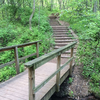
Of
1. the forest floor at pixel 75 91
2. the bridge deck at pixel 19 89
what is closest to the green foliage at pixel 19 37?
the bridge deck at pixel 19 89

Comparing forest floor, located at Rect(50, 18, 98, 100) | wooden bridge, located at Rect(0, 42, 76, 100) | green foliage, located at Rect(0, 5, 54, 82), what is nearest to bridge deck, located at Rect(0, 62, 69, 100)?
wooden bridge, located at Rect(0, 42, 76, 100)

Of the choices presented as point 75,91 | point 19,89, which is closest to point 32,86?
point 19,89

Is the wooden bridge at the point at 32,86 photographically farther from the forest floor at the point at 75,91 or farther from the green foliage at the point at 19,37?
the green foliage at the point at 19,37

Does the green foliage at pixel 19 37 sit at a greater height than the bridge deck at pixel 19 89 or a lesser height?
greater

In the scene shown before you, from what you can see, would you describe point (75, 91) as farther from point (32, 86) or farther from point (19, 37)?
point (19, 37)

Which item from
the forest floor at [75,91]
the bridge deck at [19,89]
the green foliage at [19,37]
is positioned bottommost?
the forest floor at [75,91]

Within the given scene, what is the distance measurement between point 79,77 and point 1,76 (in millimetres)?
3631

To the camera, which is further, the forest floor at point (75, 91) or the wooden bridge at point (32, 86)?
the forest floor at point (75, 91)

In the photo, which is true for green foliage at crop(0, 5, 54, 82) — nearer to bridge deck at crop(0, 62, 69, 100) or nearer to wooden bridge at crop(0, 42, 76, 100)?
bridge deck at crop(0, 62, 69, 100)

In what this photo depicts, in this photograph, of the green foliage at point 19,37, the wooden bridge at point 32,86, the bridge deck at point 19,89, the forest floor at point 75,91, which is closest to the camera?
the wooden bridge at point 32,86

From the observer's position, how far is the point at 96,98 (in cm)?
387

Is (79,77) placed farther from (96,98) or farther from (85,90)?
(96,98)

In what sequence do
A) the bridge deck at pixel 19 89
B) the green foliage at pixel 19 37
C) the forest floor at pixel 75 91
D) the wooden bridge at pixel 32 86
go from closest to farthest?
the wooden bridge at pixel 32 86 < the bridge deck at pixel 19 89 < the forest floor at pixel 75 91 < the green foliage at pixel 19 37

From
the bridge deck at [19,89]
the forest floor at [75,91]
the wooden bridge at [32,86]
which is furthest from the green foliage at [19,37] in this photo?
the forest floor at [75,91]
